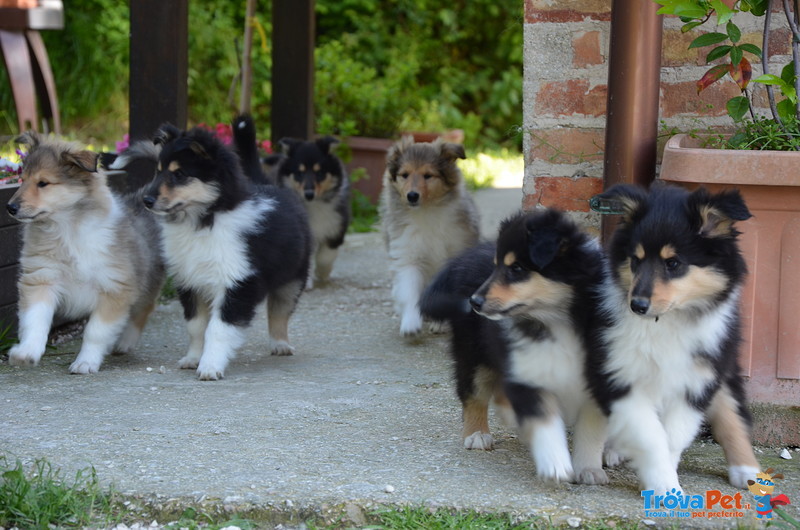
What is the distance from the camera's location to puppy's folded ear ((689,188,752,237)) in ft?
10.2

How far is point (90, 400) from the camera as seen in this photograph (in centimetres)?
451

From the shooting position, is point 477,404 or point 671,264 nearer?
point 671,264

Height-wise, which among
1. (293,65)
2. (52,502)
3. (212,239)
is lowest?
(52,502)

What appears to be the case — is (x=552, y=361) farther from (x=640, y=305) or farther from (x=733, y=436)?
(x=733, y=436)

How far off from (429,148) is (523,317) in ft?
12.1

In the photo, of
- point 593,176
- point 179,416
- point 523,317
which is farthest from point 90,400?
point 593,176

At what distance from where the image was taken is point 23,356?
4965 millimetres

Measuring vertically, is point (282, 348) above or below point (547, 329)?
below

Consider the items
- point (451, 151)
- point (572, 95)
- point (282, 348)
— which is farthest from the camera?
point (451, 151)

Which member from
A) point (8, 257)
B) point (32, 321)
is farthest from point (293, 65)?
point (32, 321)

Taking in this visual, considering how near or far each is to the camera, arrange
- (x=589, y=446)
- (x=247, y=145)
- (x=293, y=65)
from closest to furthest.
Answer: (x=589, y=446) → (x=247, y=145) → (x=293, y=65)

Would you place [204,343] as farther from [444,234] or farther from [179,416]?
[444,234]

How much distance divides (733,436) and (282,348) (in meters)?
2.84

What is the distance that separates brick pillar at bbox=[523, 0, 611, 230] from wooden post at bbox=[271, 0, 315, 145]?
4719 mm
